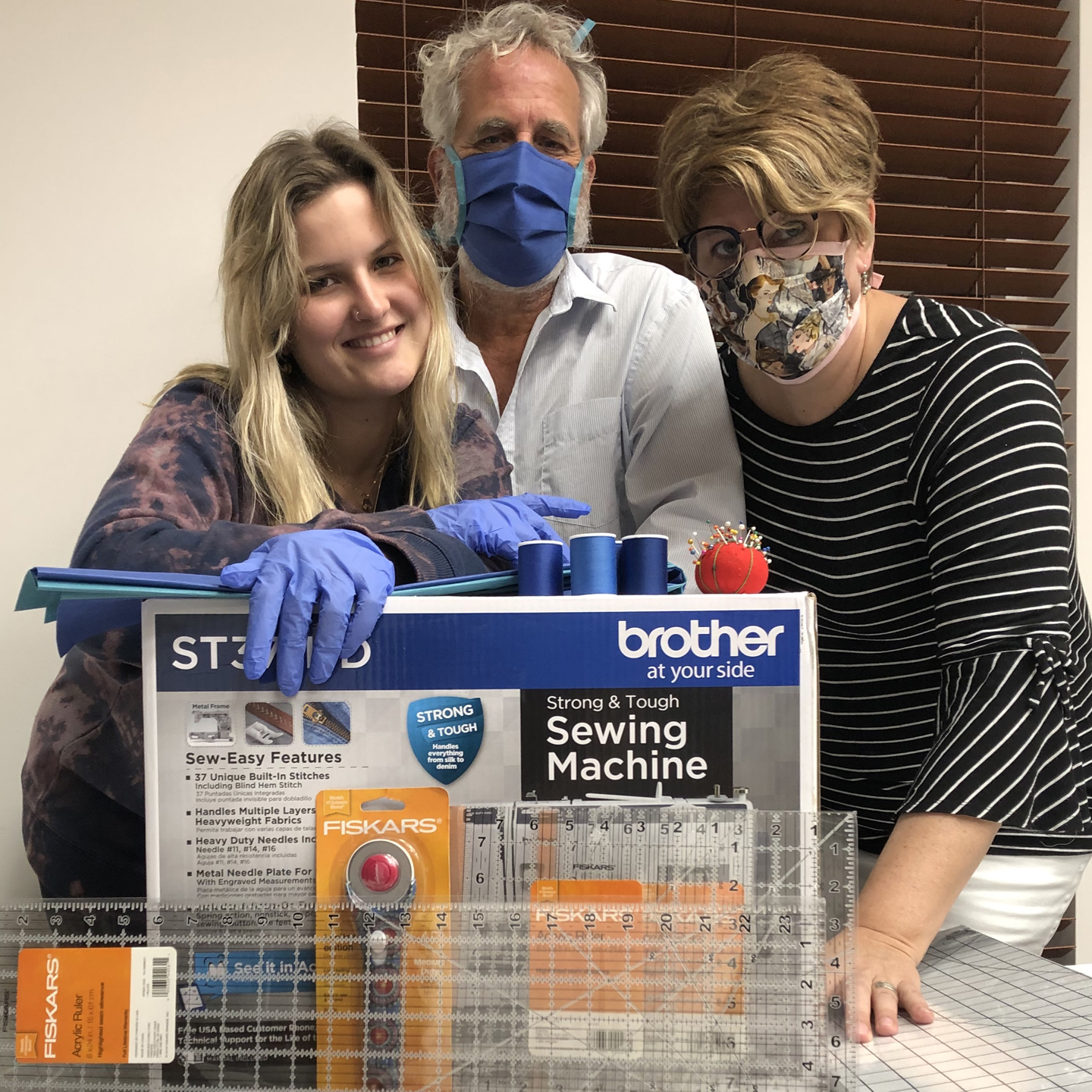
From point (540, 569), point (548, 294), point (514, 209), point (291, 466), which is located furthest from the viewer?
point (548, 294)

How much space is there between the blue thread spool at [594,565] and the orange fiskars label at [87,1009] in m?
0.39

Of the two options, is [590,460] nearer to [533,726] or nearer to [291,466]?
[291,466]

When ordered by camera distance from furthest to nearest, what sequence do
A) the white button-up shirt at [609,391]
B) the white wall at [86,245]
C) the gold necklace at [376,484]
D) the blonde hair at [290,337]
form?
the white wall at [86,245]
the white button-up shirt at [609,391]
the gold necklace at [376,484]
the blonde hair at [290,337]

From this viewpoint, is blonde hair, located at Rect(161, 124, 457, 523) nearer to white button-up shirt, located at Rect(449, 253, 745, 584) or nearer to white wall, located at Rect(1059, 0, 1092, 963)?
white button-up shirt, located at Rect(449, 253, 745, 584)

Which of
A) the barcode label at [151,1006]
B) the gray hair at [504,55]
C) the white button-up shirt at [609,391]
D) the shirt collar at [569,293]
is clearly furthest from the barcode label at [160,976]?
Answer: the gray hair at [504,55]

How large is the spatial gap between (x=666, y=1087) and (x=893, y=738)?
2.45 ft

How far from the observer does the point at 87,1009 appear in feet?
2.26

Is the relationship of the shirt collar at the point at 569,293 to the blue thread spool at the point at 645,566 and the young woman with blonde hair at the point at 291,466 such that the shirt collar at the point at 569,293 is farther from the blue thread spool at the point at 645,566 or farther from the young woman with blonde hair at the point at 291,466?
the blue thread spool at the point at 645,566

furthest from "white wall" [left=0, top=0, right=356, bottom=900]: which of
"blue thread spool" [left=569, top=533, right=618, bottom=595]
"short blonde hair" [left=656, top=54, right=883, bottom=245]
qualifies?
"blue thread spool" [left=569, top=533, right=618, bottom=595]

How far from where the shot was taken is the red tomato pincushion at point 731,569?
0.81 meters

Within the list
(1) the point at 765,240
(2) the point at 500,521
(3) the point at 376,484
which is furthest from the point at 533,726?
(1) the point at 765,240

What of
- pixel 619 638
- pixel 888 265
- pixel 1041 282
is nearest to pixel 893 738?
pixel 619 638

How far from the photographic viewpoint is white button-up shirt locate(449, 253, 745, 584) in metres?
1.46

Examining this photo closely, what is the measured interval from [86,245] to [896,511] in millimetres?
1339
